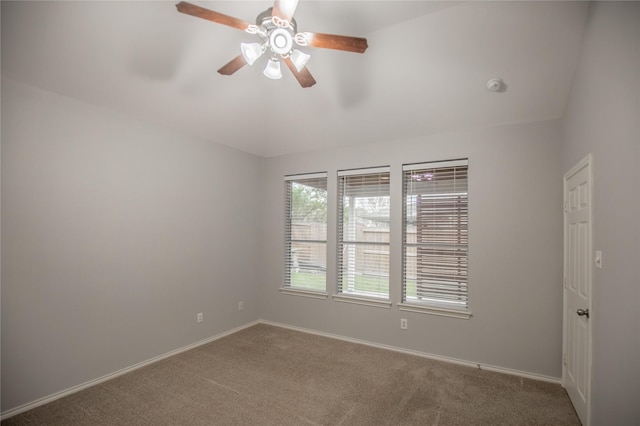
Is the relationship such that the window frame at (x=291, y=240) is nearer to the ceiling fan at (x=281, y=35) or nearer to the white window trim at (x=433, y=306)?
the white window trim at (x=433, y=306)

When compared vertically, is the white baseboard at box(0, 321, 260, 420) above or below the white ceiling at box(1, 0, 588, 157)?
below

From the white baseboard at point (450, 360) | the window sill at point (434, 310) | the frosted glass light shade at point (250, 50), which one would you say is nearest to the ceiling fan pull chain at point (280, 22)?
the frosted glass light shade at point (250, 50)

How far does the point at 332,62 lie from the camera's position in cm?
324

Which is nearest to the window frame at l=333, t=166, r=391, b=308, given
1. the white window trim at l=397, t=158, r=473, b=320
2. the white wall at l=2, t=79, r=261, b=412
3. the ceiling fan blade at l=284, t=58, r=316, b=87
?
the white window trim at l=397, t=158, r=473, b=320

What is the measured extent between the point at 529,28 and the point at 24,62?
410cm

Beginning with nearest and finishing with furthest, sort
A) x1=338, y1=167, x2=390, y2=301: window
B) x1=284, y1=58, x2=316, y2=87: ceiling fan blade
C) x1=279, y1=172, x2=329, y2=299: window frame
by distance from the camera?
x1=284, y1=58, x2=316, y2=87: ceiling fan blade, x1=338, y1=167, x2=390, y2=301: window, x1=279, y1=172, x2=329, y2=299: window frame

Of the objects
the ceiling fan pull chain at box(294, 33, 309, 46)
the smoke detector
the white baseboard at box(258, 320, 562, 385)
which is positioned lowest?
the white baseboard at box(258, 320, 562, 385)

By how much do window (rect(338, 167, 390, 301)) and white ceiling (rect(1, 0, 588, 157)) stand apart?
0.72 metres

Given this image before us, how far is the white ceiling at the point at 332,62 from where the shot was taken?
8.07ft

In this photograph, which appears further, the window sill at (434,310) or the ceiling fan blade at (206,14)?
the window sill at (434,310)

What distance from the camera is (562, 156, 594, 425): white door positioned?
92.3 inches

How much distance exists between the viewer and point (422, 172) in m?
4.01

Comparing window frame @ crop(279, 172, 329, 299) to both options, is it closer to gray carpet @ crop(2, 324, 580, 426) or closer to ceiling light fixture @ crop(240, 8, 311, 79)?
gray carpet @ crop(2, 324, 580, 426)

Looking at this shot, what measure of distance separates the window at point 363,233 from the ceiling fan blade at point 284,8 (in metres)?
2.62
